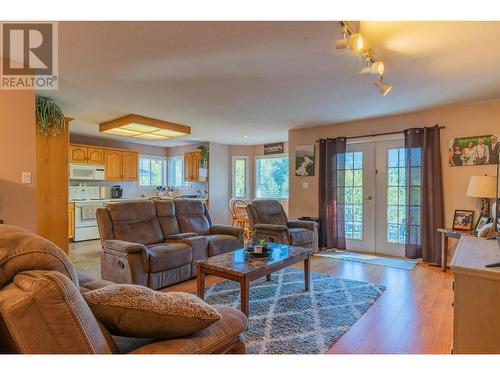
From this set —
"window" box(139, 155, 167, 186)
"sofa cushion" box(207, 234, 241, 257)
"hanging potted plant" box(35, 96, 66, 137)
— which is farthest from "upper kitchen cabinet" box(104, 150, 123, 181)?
"sofa cushion" box(207, 234, 241, 257)

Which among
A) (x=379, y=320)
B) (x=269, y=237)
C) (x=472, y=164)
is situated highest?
(x=472, y=164)

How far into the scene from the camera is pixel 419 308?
269 cm

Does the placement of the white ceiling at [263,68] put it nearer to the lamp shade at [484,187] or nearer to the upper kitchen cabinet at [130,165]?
the lamp shade at [484,187]

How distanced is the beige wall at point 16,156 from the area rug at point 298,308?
1975 mm

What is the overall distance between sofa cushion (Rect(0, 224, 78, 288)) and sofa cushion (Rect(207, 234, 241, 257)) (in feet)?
9.20

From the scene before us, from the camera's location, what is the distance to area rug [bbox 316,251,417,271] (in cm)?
414

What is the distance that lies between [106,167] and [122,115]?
8.34 ft

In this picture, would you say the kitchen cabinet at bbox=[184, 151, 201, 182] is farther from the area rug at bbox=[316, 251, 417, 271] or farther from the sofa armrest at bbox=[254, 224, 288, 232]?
the area rug at bbox=[316, 251, 417, 271]

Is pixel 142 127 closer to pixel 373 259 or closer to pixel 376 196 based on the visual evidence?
pixel 376 196

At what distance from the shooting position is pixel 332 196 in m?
5.18

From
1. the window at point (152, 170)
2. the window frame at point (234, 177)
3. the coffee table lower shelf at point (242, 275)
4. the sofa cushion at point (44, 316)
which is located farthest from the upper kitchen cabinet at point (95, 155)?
the sofa cushion at point (44, 316)

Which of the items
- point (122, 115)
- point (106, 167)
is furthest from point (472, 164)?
point (106, 167)

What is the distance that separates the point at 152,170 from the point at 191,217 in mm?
4494

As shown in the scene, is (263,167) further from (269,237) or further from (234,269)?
(234,269)
